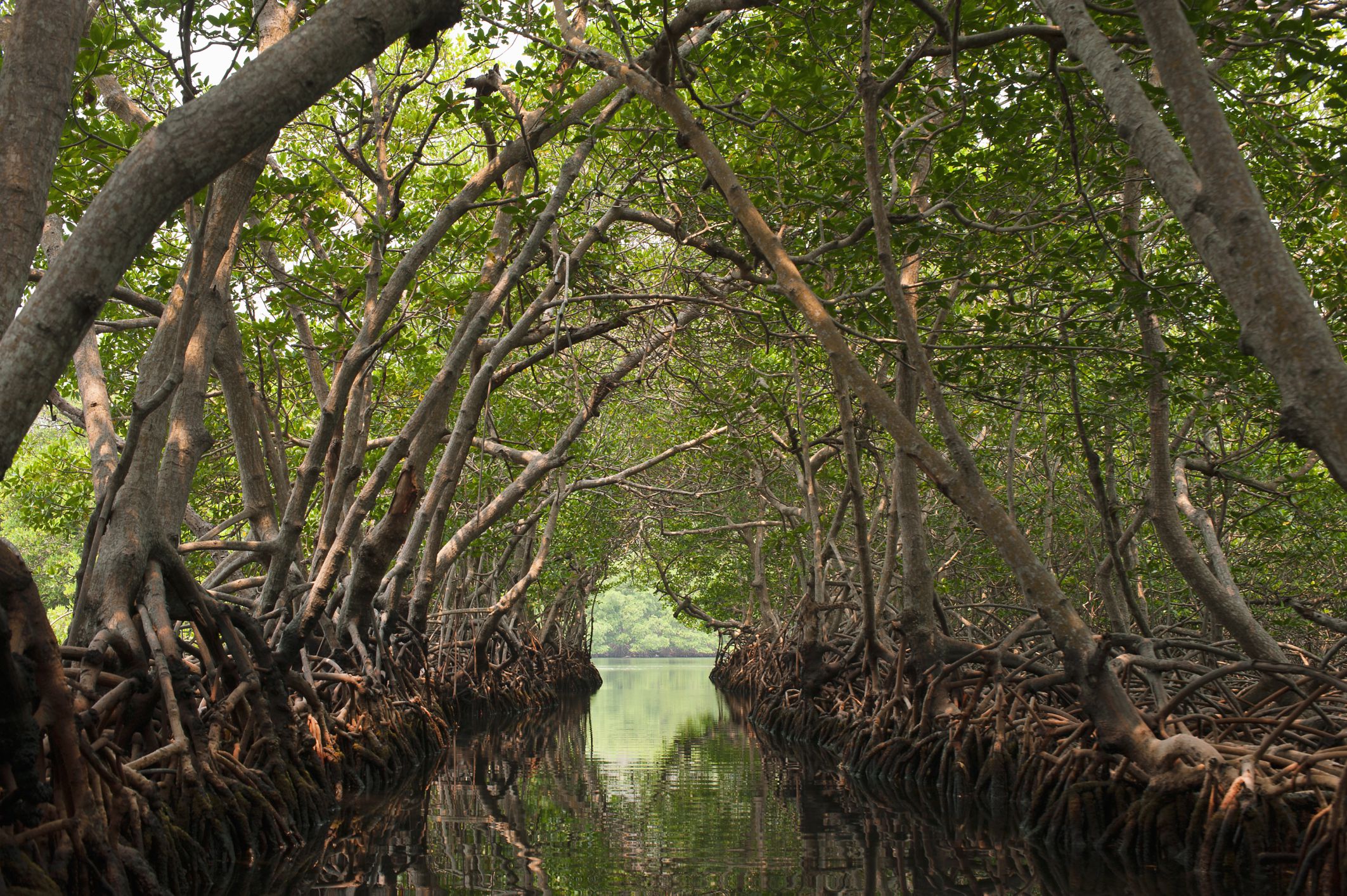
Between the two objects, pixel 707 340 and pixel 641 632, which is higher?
pixel 707 340

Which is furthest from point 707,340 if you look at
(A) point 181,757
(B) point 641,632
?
(B) point 641,632

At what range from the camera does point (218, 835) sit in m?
4.43

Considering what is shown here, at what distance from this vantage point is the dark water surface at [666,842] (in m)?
4.34

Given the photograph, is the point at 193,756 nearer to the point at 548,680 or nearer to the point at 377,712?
the point at 377,712

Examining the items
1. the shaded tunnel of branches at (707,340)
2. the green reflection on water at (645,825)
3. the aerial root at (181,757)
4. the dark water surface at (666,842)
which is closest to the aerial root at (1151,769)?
the shaded tunnel of branches at (707,340)

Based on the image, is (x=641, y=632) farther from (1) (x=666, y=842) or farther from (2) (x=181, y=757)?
(2) (x=181, y=757)

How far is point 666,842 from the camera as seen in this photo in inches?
210

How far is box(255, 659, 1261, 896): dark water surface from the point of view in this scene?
14.2 feet

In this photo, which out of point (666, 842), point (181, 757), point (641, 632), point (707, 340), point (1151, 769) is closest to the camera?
point (181, 757)

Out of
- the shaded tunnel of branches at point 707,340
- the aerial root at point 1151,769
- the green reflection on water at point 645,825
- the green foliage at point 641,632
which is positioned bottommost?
the green foliage at point 641,632

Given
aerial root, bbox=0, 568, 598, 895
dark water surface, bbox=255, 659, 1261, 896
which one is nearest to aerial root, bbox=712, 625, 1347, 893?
dark water surface, bbox=255, 659, 1261, 896

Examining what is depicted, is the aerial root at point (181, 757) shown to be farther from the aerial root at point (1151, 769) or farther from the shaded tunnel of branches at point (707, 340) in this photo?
the aerial root at point (1151, 769)

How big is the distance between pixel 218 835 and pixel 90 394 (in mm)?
2904

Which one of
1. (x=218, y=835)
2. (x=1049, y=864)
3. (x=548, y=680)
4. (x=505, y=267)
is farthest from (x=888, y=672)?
(x=548, y=680)
